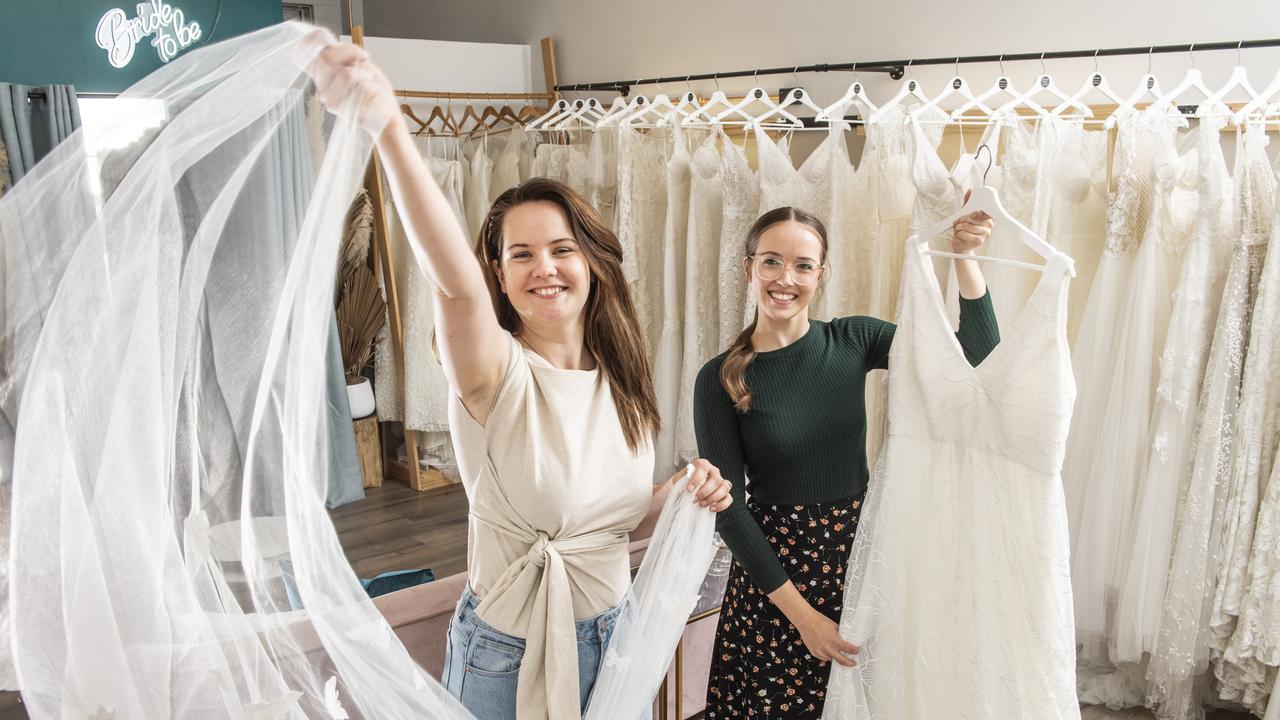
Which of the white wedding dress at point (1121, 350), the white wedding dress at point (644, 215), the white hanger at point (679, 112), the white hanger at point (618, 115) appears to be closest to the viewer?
the white wedding dress at point (1121, 350)

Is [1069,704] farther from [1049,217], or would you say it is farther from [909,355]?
[1049,217]

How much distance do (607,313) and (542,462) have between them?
29 cm

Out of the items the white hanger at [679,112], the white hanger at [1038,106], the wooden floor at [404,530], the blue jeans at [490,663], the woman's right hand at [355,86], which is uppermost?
the white hanger at [679,112]

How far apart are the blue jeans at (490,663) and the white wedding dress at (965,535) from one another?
470 millimetres

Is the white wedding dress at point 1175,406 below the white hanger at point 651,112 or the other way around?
below

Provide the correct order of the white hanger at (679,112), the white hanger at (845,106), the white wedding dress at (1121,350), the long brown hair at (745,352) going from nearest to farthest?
the long brown hair at (745,352)
the white wedding dress at (1121,350)
the white hanger at (845,106)
the white hanger at (679,112)

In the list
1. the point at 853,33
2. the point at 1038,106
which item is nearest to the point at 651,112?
the point at 853,33

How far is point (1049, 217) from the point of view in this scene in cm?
266

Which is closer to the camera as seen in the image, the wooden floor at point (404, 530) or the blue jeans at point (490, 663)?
the blue jeans at point (490, 663)

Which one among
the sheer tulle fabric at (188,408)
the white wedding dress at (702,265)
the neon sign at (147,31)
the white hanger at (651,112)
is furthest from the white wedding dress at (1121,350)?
the neon sign at (147,31)

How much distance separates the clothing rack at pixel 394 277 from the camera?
15.3 ft

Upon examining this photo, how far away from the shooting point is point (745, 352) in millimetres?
1781

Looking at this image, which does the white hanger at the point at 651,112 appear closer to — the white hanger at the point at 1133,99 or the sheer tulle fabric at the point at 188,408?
the white hanger at the point at 1133,99

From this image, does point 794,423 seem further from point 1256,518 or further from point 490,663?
point 1256,518
